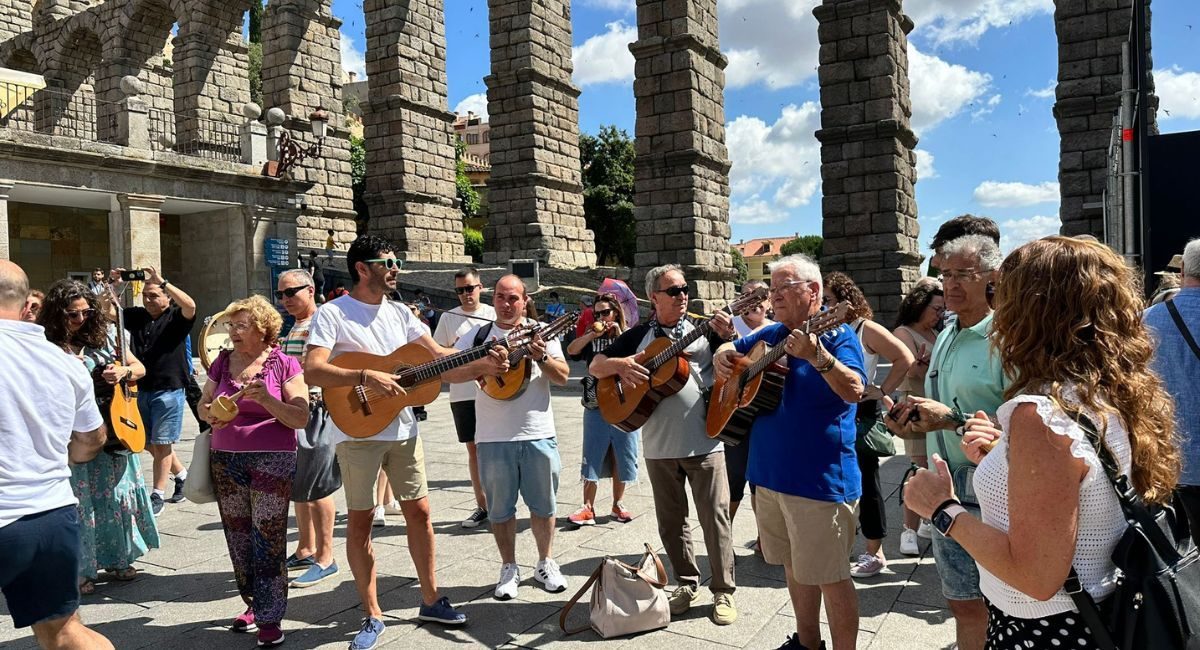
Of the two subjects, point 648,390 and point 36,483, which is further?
point 648,390

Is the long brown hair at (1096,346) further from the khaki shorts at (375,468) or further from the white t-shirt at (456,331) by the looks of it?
the white t-shirt at (456,331)

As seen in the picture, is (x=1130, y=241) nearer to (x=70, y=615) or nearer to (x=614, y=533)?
(x=614, y=533)

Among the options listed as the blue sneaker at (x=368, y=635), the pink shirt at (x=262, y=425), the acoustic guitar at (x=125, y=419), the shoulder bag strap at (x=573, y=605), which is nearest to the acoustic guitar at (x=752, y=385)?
the shoulder bag strap at (x=573, y=605)

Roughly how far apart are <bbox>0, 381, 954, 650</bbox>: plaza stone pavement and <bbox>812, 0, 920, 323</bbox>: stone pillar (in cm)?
838

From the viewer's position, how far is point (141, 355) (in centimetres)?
624

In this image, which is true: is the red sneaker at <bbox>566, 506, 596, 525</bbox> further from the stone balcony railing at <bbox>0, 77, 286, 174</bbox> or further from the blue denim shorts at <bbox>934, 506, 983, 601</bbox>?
the stone balcony railing at <bbox>0, 77, 286, 174</bbox>

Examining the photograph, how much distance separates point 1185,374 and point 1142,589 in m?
1.76

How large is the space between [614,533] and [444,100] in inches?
779

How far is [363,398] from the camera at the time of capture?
151 inches

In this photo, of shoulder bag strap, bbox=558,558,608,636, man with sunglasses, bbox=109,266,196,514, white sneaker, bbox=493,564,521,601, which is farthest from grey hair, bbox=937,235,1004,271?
man with sunglasses, bbox=109,266,196,514

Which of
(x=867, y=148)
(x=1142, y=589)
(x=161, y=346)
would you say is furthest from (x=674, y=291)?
(x=867, y=148)

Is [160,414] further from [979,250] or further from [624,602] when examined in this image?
[979,250]

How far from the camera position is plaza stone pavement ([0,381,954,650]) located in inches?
149

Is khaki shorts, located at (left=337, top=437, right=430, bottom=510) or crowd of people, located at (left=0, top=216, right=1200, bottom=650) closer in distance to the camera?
crowd of people, located at (left=0, top=216, right=1200, bottom=650)
